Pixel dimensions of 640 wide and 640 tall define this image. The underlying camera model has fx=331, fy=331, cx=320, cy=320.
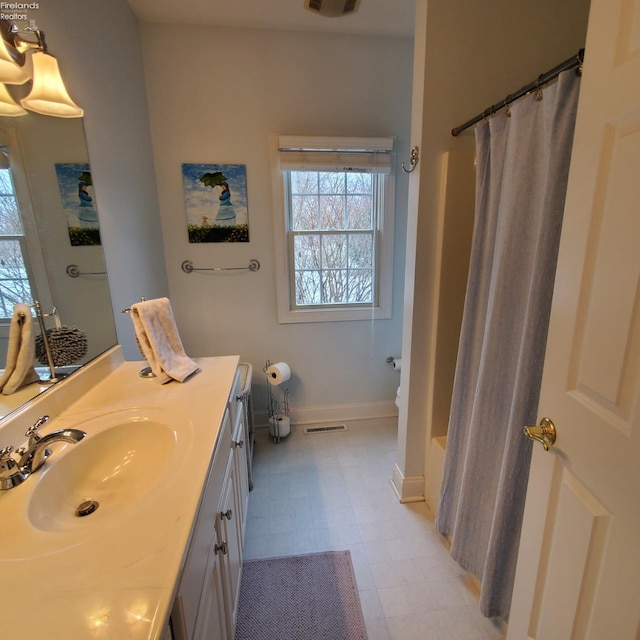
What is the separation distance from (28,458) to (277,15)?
2.44 m

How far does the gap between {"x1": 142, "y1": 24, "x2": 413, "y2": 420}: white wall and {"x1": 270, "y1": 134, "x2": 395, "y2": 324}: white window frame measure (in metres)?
0.07

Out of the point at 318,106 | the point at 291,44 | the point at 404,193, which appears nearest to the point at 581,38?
the point at 404,193

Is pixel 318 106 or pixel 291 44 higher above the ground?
pixel 291 44

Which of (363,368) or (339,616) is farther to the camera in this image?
(363,368)

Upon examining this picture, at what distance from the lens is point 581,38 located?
1479 mm

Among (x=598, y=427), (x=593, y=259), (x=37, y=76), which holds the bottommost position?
(x=598, y=427)

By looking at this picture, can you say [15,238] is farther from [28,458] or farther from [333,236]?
[333,236]

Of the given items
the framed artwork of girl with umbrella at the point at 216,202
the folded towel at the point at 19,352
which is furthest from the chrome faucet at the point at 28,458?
the framed artwork of girl with umbrella at the point at 216,202

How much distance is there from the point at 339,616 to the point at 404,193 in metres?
2.41

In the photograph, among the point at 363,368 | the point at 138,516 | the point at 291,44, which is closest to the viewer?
the point at 138,516

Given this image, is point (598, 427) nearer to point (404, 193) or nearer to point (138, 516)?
point (138, 516)

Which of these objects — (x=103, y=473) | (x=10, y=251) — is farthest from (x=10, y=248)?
(x=103, y=473)

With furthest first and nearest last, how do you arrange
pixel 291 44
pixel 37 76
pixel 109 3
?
pixel 291 44 < pixel 109 3 < pixel 37 76

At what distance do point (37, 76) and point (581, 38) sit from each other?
7.17ft
